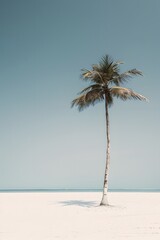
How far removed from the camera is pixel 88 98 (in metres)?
19.4

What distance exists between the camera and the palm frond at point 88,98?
1934 cm

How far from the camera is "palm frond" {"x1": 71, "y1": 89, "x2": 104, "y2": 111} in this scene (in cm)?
1934

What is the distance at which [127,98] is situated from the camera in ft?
63.3
